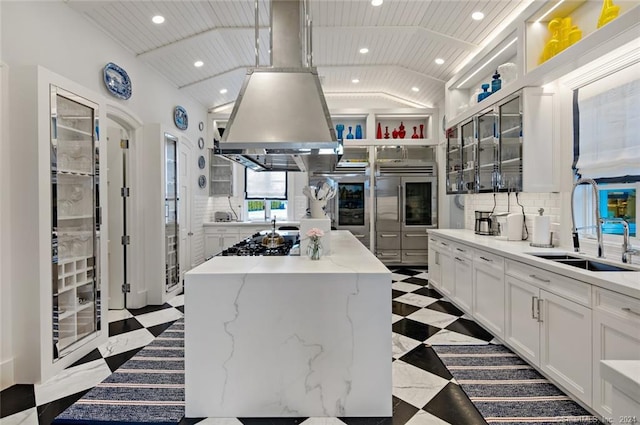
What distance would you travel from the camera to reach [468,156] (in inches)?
179

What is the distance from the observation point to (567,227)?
3160 mm

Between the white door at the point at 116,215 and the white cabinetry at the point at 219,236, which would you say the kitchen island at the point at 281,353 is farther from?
the white cabinetry at the point at 219,236

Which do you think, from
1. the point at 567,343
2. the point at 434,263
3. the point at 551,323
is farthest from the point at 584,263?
the point at 434,263

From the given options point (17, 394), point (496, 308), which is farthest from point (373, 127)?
point (17, 394)

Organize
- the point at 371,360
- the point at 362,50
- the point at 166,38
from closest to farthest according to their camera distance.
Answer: the point at 371,360 < the point at 166,38 < the point at 362,50

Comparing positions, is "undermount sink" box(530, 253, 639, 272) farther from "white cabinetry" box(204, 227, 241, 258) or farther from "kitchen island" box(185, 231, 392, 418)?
"white cabinetry" box(204, 227, 241, 258)

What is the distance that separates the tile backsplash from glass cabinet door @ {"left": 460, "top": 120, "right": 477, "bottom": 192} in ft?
1.19

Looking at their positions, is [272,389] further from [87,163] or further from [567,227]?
[567,227]

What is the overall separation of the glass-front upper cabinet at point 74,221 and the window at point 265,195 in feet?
14.1

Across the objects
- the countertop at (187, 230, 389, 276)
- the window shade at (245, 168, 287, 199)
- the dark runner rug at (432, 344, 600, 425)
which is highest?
the window shade at (245, 168, 287, 199)

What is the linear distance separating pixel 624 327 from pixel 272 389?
6.36 ft

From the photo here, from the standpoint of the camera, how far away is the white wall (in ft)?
7.91

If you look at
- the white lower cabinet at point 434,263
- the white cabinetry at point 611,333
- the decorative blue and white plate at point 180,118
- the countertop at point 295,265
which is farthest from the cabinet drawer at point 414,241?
the white cabinetry at point 611,333

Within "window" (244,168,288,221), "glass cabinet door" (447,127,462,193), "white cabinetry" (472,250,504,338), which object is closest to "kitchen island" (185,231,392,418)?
"white cabinetry" (472,250,504,338)
